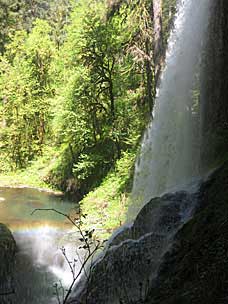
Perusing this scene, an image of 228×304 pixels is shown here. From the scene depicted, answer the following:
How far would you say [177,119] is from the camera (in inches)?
435

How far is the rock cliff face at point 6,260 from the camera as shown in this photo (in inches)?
351

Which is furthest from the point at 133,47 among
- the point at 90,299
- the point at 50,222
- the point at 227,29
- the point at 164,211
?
the point at 90,299

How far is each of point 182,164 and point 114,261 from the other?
3.60 meters

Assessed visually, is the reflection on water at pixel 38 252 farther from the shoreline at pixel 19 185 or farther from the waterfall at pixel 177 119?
the shoreline at pixel 19 185

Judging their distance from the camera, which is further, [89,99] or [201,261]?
[89,99]

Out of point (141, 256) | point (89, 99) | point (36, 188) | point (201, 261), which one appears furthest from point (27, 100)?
point (201, 261)

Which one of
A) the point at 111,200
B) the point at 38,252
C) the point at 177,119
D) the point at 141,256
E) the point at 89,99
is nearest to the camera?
the point at 141,256

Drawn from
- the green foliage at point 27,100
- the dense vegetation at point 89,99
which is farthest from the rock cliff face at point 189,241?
the green foliage at point 27,100

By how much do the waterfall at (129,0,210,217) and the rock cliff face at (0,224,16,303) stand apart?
3355mm

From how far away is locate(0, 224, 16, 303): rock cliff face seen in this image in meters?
8.91

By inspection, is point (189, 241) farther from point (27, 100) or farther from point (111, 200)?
point (27, 100)

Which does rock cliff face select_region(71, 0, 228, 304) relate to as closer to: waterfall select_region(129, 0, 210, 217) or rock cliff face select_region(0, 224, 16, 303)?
waterfall select_region(129, 0, 210, 217)

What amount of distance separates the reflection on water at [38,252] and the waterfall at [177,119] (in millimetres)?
2355

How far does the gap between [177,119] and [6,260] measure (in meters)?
4.96
